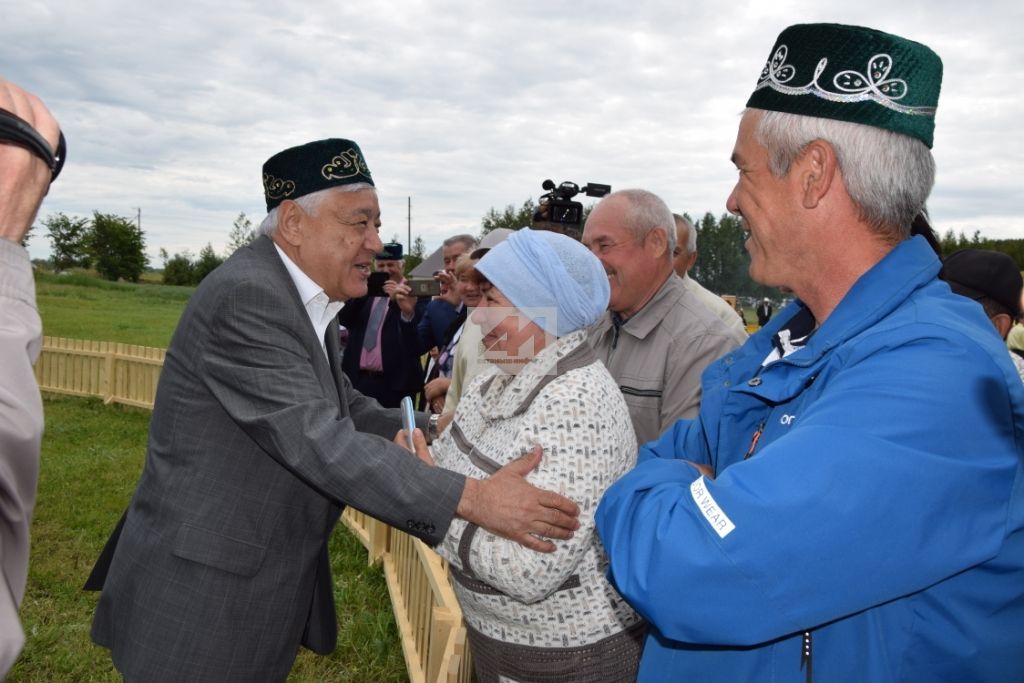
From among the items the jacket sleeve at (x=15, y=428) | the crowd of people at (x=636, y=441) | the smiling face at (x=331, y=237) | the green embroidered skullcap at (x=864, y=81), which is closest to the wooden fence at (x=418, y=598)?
the crowd of people at (x=636, y=441)

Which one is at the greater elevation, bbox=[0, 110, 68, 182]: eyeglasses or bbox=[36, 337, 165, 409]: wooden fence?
bbox=[0, 110, 68, 182]: eyeglasses

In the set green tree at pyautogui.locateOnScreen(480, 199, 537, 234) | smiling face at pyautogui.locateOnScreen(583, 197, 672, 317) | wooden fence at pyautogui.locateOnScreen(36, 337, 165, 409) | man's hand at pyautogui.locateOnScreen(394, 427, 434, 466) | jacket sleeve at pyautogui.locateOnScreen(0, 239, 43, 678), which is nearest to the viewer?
jacket sleeve at pyautogui.locateOnScreen(0, 239, 43, 678)

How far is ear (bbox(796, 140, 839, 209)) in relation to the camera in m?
1.40

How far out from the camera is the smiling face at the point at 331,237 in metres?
2.87

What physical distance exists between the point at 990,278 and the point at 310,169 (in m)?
2.99

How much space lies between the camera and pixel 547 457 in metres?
2.10

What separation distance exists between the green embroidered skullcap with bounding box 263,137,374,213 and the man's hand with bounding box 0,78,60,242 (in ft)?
6.18

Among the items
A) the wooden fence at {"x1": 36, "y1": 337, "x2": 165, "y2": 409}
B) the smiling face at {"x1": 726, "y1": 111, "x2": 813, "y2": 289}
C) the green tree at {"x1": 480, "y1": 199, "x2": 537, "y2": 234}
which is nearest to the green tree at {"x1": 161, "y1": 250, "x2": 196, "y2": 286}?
the green tree at {"x1": 480, "y1": 199, "x2": 537, "y2": 234}

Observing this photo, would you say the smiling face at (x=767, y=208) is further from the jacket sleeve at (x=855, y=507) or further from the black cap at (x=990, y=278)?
the black cap at (x=990, y=278)

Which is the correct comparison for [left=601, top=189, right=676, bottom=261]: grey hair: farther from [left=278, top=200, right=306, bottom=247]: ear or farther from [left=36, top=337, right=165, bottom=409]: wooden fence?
[left=36, top=337, right=165, bottom=409]: wooden fence

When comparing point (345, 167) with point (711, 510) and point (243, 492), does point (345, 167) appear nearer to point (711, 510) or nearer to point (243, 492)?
point (243, 492)

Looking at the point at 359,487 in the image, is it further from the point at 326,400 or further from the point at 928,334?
the point at 928,334

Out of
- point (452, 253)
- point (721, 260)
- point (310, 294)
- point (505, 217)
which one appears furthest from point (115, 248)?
point (310, 294)

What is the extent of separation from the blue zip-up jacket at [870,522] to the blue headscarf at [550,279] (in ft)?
3.43
